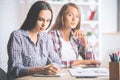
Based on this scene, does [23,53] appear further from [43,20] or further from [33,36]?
[43,20]

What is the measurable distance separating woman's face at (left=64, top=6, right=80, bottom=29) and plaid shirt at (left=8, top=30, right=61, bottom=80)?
25 cm

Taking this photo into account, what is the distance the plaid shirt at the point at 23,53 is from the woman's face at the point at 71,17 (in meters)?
0.25

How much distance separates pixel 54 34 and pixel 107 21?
0.52 metres

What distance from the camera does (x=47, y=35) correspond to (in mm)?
1752

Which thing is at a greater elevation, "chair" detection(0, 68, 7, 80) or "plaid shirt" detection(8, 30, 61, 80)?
"plaid shirt" detection(8, 30, 61, 80)

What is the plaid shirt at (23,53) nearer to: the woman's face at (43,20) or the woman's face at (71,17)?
the woman's face at (43,20)

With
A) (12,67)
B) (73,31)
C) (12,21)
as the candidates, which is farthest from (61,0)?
(12,67)

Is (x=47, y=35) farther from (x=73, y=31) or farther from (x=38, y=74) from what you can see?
(x=38, y=74)

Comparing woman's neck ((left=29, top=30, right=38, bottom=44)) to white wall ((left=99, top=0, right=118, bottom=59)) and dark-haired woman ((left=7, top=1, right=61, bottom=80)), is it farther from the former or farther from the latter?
white wall ((left=99, top=0, right=118, bottom=59))

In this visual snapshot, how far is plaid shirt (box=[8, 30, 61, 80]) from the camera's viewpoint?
5.14 feet

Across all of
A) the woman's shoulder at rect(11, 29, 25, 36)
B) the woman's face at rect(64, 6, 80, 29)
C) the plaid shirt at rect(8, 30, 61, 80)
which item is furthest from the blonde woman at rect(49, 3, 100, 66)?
the woman's shoulder at rect(11, 29, 25, 36)

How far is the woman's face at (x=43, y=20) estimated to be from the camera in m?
1.65

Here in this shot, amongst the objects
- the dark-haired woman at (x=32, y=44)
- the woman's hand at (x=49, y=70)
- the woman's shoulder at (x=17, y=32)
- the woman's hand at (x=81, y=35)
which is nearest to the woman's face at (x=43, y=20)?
the dark-haired woman at (x=32, y=44)

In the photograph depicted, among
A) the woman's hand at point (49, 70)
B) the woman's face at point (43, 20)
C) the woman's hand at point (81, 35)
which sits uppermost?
the woman's face at point (43, 20)
